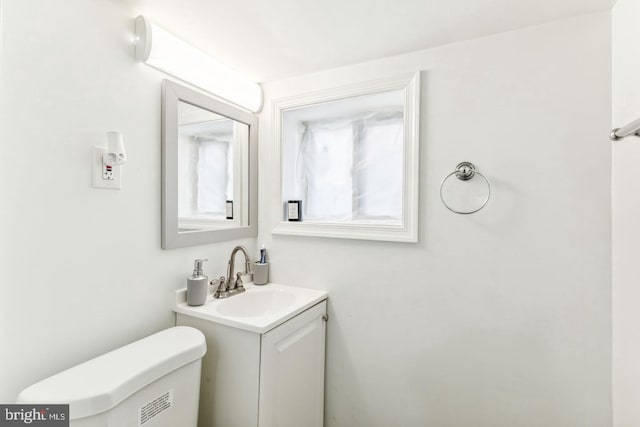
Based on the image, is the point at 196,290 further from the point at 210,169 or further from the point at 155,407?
the point at 210,169

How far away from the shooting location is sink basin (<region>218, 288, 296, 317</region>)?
1.59 metres

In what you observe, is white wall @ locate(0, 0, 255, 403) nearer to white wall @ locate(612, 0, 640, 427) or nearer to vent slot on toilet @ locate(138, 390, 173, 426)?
vent slot on toilet @ locate(138, 390, 173, 426)

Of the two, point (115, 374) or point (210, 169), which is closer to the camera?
point (115, 374)

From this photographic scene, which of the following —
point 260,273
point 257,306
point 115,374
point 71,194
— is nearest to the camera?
point 115,374

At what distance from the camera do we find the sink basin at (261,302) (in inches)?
62.7

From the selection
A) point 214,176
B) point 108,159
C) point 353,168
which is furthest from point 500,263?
point 108,159

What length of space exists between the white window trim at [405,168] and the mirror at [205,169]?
35 cm

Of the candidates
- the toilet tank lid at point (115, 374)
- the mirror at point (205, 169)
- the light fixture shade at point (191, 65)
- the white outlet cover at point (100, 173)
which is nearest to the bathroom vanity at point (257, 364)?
the toilet tank lid at point (115, 374)

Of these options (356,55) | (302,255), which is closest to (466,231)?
(302,255)

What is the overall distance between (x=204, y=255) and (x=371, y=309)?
3.05ft

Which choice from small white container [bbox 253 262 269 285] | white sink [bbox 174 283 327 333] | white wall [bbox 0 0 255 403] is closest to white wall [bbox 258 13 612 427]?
white sink [bbox 174 283 327 333]

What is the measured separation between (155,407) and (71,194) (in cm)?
78

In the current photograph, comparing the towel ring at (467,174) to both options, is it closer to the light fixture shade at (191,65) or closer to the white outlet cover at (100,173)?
the light fixture shade at (191,65)

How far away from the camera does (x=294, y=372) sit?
4.56 feet
